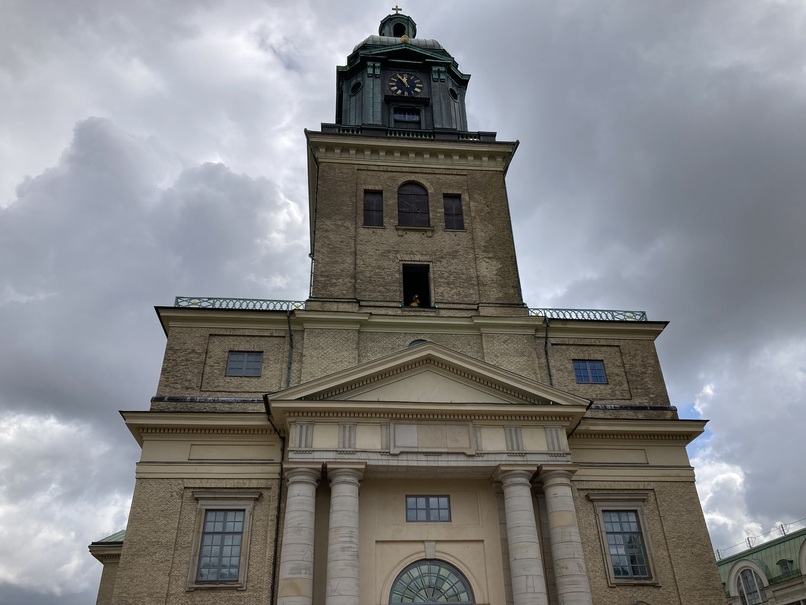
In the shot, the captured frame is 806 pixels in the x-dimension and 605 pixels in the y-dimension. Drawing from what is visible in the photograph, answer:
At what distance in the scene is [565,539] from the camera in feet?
62.6

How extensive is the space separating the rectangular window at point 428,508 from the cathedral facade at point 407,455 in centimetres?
6

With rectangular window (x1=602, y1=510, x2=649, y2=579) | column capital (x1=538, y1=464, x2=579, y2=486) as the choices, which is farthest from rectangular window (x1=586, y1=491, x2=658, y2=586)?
column capital (x1=538, y1=464, x2=579, y2=486)

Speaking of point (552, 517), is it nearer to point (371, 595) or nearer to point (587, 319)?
point (371, 595)

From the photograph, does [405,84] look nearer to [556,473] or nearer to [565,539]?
[556,473]

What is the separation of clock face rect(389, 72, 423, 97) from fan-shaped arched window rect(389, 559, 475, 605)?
68.3 feet

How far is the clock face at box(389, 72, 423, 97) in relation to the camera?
31672 mm

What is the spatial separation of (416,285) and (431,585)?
38.2ft

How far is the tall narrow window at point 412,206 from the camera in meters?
27.8

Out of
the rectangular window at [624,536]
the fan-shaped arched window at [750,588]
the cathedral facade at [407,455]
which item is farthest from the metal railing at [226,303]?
the fan-shaped arched window at [750,588]

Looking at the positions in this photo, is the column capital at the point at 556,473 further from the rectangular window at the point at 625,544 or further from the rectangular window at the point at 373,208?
the rectangular window at the point at 373,208

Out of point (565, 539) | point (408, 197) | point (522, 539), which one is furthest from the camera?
point (408, 197)

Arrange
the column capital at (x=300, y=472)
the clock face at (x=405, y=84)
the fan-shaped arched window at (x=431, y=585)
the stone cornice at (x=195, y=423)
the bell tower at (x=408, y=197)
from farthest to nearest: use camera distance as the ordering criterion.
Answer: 1. the clock face at (x=405, y=84)
2. the bell tower at (x=408, y=197)
3. the stone cornice at (x=195, y=423)
4. the fan-shaped arched window at (x=431, y=585)
5. the column capital at (x=300, y=472)

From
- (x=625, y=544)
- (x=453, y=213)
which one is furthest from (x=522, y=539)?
(x=453, y=213)

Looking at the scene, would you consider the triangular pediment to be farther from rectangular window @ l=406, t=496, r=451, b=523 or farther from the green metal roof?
the green metal roof
